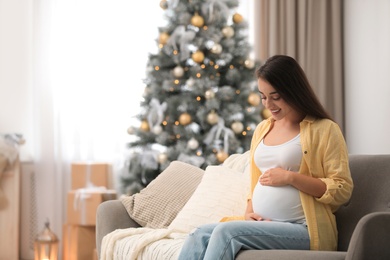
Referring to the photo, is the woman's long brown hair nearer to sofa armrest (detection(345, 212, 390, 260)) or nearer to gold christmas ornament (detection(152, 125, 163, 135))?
sofa armrest (detection(345, 212, 390, 260))

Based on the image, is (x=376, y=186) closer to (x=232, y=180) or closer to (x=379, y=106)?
(x=232, y=180)

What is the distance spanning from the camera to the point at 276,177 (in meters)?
2.78

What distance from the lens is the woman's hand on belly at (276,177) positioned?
275 cm

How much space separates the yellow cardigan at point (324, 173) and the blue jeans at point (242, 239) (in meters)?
0.05

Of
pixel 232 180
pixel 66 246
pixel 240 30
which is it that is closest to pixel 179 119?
pixel 240 30

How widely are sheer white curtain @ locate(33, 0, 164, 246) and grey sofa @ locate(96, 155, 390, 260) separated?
2440 millimetres

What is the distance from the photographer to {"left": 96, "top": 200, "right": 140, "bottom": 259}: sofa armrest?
356 cm

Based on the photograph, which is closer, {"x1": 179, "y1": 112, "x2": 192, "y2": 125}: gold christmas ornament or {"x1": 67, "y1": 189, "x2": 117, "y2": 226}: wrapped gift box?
{"x1": 179, "y1": 112, "x2": 192, "y2": 125}: gold christmas ornament

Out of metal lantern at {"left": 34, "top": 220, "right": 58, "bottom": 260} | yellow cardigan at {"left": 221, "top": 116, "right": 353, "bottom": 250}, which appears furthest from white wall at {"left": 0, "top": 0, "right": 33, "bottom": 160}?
yellow cardigan at {"left": 221, "top": 116, "right": 353, "bottom": 250}

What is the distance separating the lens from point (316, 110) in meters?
2.82

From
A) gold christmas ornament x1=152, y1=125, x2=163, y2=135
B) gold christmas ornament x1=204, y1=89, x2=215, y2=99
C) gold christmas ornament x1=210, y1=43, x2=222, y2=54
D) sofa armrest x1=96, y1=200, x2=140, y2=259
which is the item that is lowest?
sofa armrest x1=96, y1=200, x2=140, y2=259

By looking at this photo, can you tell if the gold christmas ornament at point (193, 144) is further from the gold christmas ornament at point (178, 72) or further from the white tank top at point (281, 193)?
the white tank top at point (281, 193)

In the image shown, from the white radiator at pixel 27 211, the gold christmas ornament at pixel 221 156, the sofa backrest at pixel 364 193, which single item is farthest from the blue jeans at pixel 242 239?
the white radiator at pixel 27 211

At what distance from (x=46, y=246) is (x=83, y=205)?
0.41m
